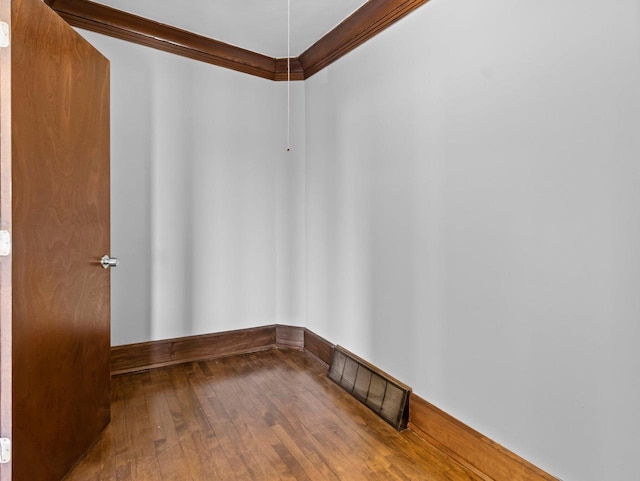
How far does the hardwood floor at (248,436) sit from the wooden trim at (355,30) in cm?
231

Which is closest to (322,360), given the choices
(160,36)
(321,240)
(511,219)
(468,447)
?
(321,240)

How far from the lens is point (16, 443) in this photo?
135cm

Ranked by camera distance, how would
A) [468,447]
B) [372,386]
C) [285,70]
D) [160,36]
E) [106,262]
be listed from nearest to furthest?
[468,447] → [106,262] → [372,386] → [160,36] → [285,70]

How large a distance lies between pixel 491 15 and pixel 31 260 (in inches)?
84.2

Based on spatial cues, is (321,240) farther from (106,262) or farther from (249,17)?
(249,17)

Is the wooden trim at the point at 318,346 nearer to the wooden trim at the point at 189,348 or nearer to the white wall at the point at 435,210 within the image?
the white wall at the point at 435,210

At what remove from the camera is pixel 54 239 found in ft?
5.16

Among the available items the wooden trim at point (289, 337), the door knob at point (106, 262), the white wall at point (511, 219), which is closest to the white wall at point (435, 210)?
the white wall at point (511, 219)

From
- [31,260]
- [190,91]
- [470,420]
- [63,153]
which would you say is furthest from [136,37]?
[470,420]

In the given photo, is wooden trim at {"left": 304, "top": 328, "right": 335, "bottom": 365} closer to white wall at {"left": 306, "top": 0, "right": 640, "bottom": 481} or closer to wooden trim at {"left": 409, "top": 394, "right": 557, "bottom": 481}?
white wall at {"left": 306, "top": 0, "right": 640, "bottom": 481}

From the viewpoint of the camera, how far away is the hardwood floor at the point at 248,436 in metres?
1.71

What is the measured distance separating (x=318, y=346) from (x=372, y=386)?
31.0 inches

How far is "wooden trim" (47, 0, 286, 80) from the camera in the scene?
2467 millimetres

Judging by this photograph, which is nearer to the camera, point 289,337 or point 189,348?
point 189,348
